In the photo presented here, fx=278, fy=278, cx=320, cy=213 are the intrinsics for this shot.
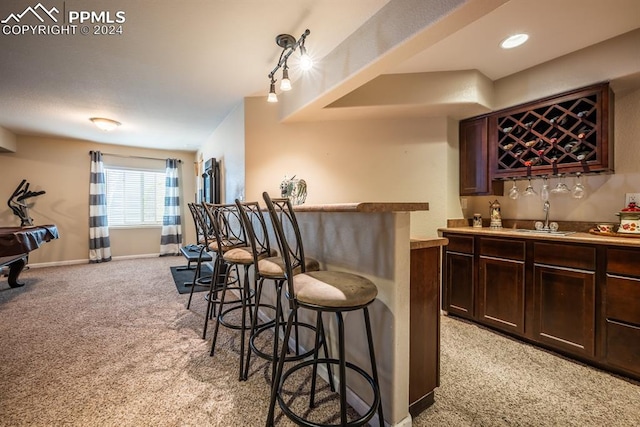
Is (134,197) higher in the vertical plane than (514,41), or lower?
lower

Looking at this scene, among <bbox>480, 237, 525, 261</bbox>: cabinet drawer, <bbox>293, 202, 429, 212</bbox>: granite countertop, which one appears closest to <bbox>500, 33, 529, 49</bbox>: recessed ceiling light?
<bbox>480, 237, 525, 261</bbox>: cabinet drawer

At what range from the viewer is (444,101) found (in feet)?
8.48

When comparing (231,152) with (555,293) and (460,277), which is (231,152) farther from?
(555,293)

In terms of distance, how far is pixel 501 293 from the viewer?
231 centimetres

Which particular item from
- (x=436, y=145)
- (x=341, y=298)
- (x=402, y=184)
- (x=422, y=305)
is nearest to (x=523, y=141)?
(x=436, y=145)

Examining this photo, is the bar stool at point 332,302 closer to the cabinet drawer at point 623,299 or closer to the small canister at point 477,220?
the cabinet drawer at point 623,299

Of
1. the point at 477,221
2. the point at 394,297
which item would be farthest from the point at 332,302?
the point at 477,221

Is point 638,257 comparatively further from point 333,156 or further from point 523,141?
point 333,156

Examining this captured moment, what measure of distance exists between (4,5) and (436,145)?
11.5 feet

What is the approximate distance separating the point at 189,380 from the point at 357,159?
2.52 meters

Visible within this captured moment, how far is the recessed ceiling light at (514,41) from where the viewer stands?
206 cm

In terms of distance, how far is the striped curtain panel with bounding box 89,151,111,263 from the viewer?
5305mm

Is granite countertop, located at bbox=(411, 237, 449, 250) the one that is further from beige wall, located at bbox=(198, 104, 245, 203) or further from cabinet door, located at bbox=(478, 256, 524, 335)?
beige wall, located at bbox=(198, 104, 245, 203)

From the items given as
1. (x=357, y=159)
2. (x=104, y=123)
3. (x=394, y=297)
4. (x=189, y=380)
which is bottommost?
Result: (x=189, y=380)
